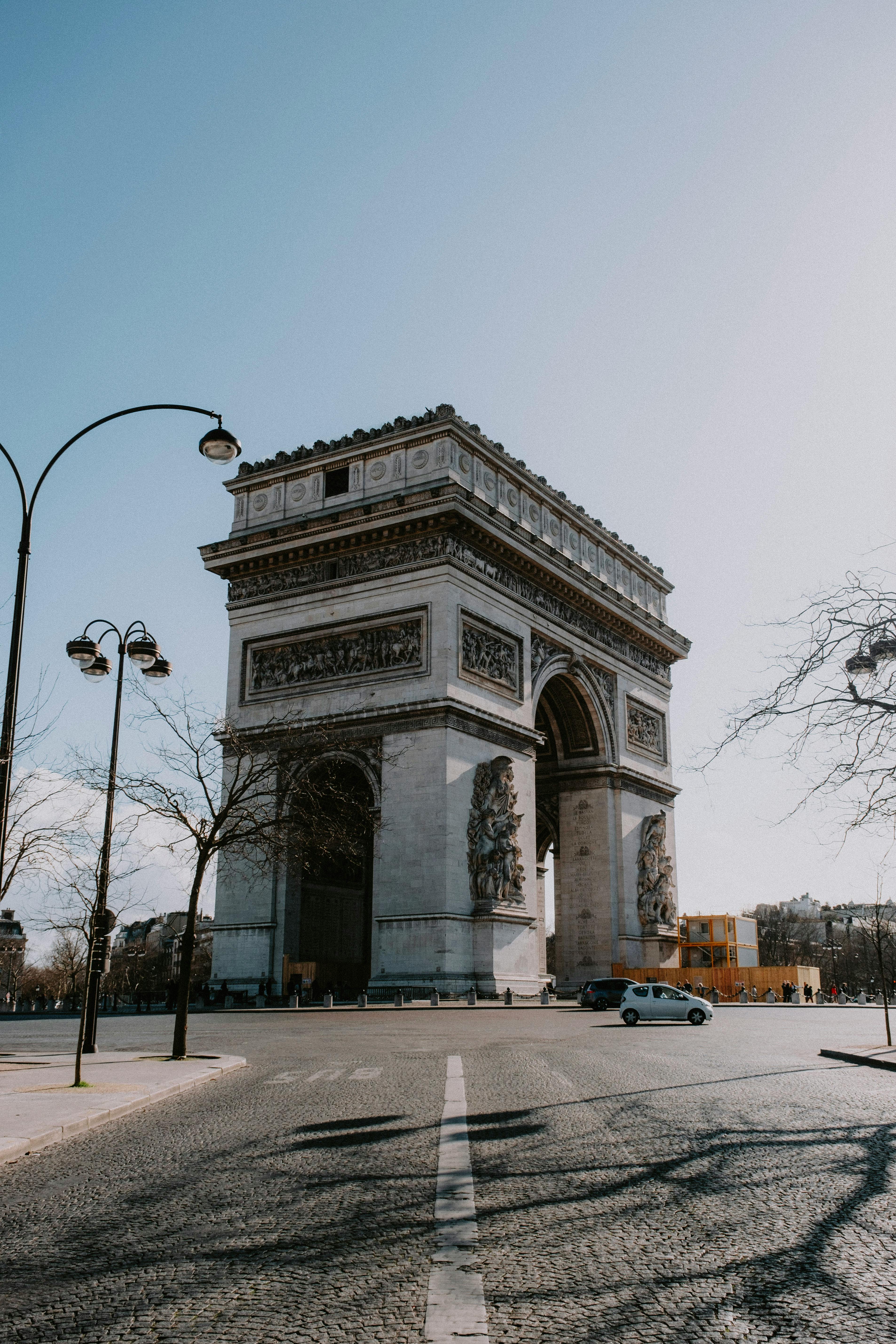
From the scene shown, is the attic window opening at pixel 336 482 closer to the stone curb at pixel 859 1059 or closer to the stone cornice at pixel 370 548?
the stone cornice at pixel 370 548

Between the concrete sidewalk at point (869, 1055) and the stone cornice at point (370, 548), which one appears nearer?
the concrete sidewalk at point (869, 1055)

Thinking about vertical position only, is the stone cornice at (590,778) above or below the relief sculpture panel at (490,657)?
below

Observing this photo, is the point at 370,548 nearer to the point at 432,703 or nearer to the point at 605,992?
the point at 432,703

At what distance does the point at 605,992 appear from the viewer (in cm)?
3997

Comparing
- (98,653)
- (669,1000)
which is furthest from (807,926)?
(98,653)

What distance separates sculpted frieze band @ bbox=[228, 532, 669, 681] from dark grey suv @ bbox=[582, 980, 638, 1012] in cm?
1500

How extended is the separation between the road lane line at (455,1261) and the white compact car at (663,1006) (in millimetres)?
24249

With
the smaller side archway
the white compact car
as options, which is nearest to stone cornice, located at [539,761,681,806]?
the smaller side archway

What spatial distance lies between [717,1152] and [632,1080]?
5.86 metres

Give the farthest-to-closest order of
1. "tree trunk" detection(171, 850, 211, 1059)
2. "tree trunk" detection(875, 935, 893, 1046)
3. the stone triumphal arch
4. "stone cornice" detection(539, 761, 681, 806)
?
1. "stone cornice" detection(539, 761, 681, 806)
2. the stone triumphal arch
3. "tree trunk" detection(875, 935, 893, 1046)
4. "tree trunk" detection(171, 850, 211, 1059)

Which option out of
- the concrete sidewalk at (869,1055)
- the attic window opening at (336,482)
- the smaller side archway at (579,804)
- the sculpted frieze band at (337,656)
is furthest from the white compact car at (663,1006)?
the attic window opening at (336,482)

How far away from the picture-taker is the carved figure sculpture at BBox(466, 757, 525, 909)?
1624 inches

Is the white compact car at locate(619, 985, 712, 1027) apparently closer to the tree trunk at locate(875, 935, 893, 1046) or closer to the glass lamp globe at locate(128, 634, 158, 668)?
the tree trunk at locate(875, 935, 893, 1046)

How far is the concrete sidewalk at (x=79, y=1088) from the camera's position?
391 inches
